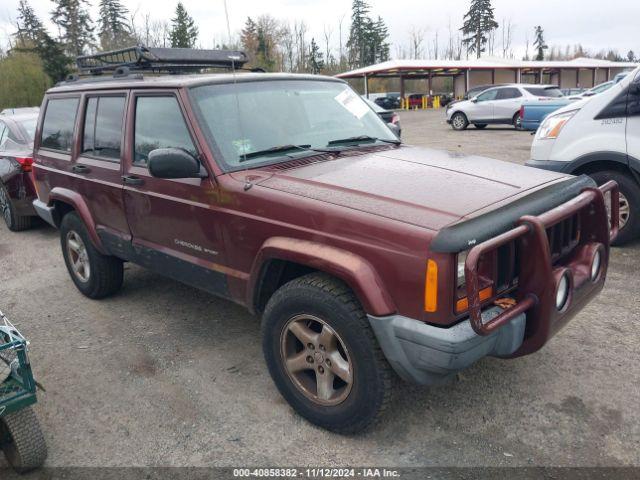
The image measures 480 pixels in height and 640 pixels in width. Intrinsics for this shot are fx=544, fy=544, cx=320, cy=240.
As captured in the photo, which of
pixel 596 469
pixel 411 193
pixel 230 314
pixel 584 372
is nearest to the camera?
pixel 596 469

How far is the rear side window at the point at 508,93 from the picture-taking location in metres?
20.0

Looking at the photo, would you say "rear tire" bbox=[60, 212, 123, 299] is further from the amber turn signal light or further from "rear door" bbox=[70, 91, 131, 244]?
the amber turn signal light

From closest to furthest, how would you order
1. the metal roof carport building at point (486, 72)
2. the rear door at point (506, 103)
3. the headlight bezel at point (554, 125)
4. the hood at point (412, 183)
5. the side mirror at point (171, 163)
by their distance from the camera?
the hood at point (412, 183) → the side mirror at point (171, 163) → the headlight bezel at point (554, 125) → the rear door at point (506, 103) → the metal roof carport building at point (486, 72)

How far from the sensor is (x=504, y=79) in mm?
47188

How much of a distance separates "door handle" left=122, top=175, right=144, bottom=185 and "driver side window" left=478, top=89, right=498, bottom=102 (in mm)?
19045

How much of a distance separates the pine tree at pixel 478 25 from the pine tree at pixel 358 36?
59.7 feet

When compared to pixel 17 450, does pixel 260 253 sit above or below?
above

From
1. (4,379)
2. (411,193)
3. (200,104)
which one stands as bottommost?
(4,379)

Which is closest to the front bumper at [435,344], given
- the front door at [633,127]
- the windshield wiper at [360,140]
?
the windshield wiper at [360,140]

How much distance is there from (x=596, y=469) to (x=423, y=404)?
964 millimetres

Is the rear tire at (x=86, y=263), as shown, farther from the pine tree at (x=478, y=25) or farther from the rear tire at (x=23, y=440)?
the pine tree at (x=478, y=25)

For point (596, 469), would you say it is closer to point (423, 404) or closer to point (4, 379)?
point (423, 404)

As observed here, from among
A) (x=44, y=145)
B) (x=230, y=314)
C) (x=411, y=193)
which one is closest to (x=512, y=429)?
(x=411, y=193)

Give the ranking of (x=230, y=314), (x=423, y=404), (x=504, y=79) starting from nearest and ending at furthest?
(x=423, y=404)
(x=230, y=314)
(x=504, y=79)
